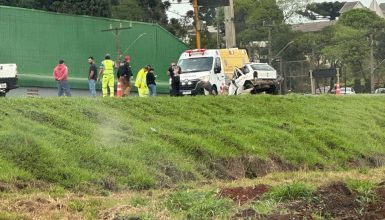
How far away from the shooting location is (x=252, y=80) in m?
36.5

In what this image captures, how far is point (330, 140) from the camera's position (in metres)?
21.6

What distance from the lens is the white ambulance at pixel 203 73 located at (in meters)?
32.8

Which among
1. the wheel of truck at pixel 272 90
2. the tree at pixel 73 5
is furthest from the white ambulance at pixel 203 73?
the tree at pixel 73 5

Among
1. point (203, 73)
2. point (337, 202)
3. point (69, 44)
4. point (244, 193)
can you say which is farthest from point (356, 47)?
point (337, 202)

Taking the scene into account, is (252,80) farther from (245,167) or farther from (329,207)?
(329,207)

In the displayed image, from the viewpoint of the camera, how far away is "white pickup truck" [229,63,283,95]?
36.2 metres

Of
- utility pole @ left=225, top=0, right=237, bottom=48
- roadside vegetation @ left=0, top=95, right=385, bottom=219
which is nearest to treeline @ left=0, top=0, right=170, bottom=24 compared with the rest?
utility pole @ left=225, top=0, right=237, bottom=48

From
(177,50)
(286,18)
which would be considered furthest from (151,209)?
(286,18)

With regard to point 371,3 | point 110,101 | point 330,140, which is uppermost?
point 371,3

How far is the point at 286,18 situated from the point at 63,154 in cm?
7775

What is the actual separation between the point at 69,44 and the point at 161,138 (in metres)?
26.8

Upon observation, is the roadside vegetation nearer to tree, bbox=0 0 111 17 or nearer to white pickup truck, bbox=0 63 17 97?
white pickup truck, bbox=0 63 17 97

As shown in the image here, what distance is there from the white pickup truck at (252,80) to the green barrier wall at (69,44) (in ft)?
30.2

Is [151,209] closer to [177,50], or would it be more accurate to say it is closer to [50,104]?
[50,104]
